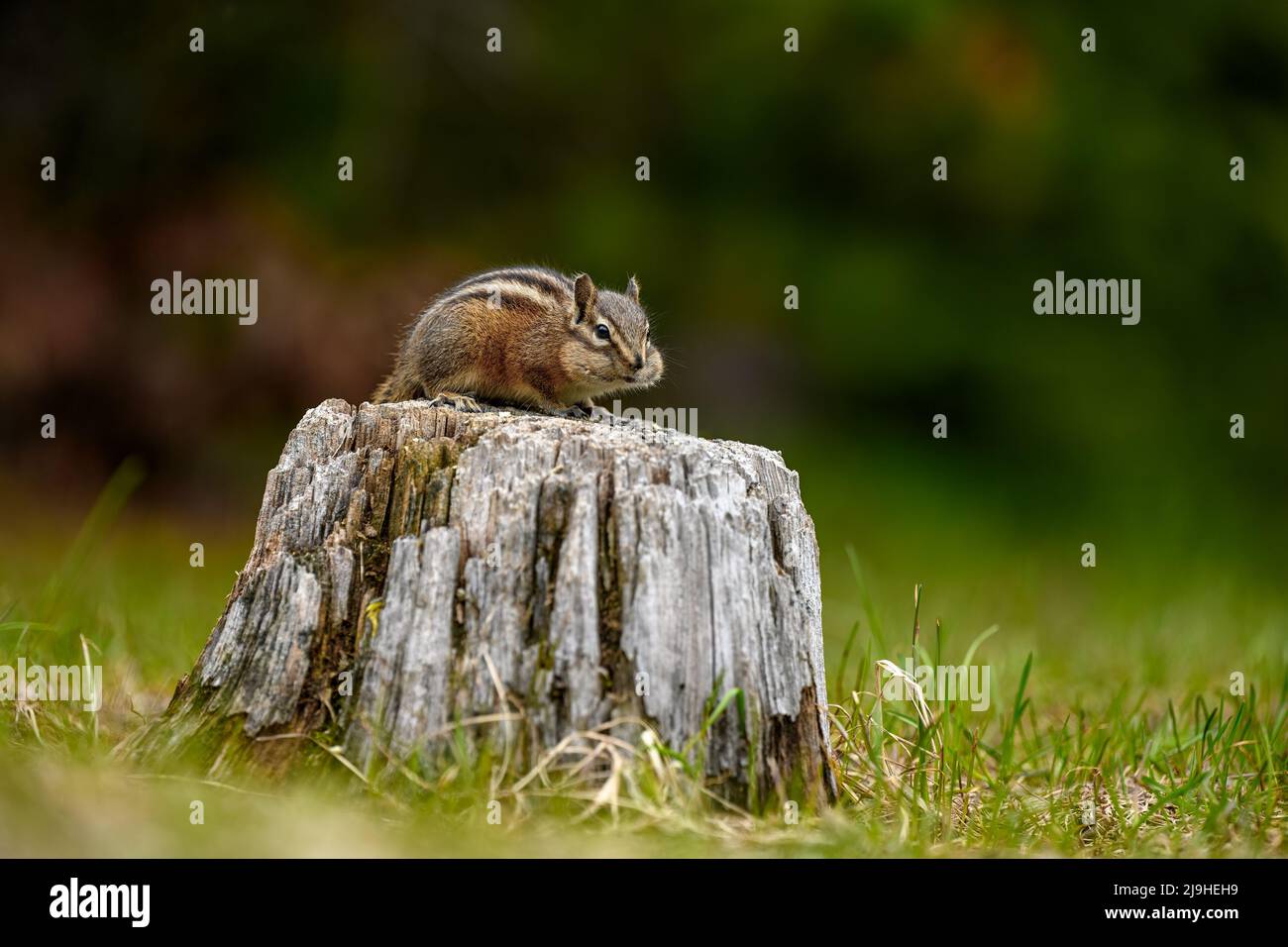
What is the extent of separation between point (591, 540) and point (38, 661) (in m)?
2.64

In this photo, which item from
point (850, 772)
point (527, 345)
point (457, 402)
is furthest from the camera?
point (527, 345)

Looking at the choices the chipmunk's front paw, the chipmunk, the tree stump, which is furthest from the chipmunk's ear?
the tree stump

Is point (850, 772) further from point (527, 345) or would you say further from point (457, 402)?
point (527, 345)

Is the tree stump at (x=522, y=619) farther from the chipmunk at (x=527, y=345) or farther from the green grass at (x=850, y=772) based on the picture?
the chipmunk at (x=527, y=345)

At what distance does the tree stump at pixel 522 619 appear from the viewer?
432 centimetres

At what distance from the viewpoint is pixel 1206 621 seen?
28.8 ft

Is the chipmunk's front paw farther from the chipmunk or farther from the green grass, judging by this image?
the green grass

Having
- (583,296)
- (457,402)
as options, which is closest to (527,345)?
(583,296)

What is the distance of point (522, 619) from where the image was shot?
14.4 ft

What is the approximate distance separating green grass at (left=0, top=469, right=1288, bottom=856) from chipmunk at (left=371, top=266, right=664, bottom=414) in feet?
4.74

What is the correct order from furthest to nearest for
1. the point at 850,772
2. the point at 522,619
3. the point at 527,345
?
the point at 527,345 < the point at 850,772 < the point at 522,619

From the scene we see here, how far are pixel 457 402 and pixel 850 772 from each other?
7.13 ft

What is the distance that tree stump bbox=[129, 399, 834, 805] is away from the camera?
432 centimetres
